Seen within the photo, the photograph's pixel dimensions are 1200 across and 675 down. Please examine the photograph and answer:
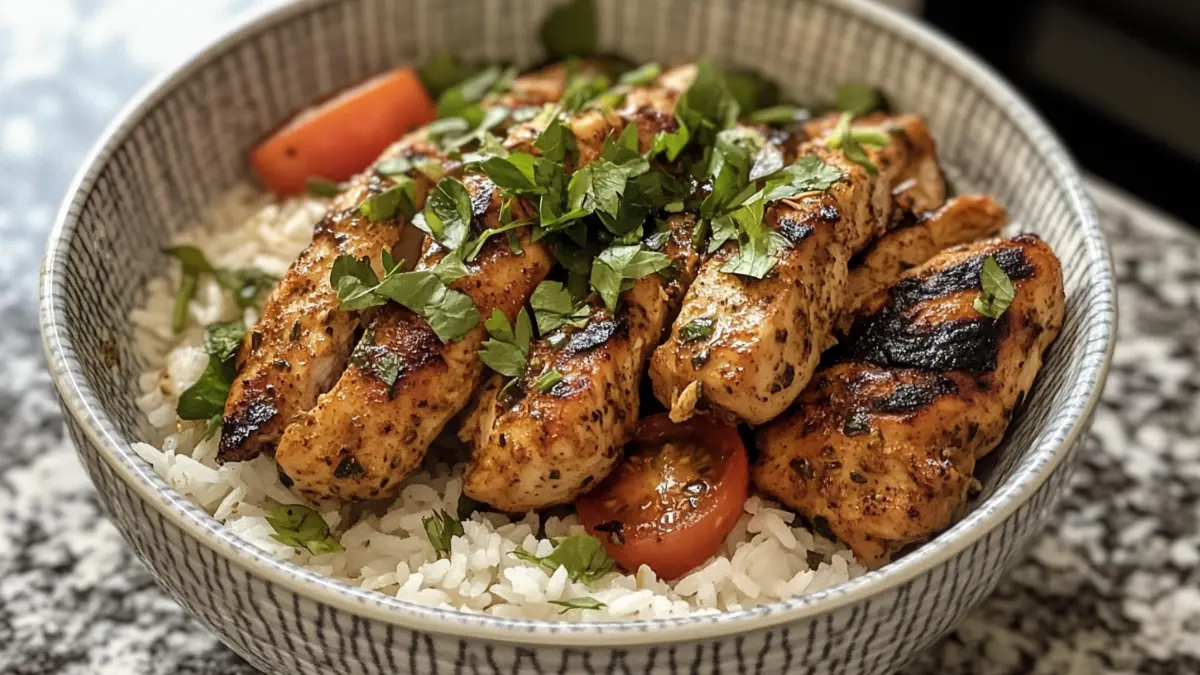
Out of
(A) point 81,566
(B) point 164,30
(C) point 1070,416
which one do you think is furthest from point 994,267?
(B) point 164,30

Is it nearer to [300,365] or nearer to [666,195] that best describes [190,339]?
[300,365]

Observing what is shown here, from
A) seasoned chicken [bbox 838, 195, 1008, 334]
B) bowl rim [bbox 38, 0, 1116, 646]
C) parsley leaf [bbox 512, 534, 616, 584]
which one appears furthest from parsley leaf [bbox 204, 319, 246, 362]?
seasoned chicken [bbox 838, 195, 1008, 334]

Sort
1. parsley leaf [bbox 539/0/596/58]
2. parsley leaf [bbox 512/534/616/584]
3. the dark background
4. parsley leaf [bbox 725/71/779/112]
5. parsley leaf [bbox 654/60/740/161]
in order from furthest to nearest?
1. the dark background
2. parsley leaf [bbox 539/0/596/58]
3. parsley leaf [bbox 725/71/779/112]
4. parsley leaf [bbox 654/60/740/161]
5. parsley leaf [bbox 512/534/616/584]

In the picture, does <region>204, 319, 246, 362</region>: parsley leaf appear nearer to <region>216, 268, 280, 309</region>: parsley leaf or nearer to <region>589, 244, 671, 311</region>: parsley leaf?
<region>216, 268, 280, 309</region>: parsley leaf

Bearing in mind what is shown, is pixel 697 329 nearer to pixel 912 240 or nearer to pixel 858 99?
pixel 912 240

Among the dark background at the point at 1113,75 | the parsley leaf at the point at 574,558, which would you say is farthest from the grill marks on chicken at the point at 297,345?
the dark background at the point at 1113,75
